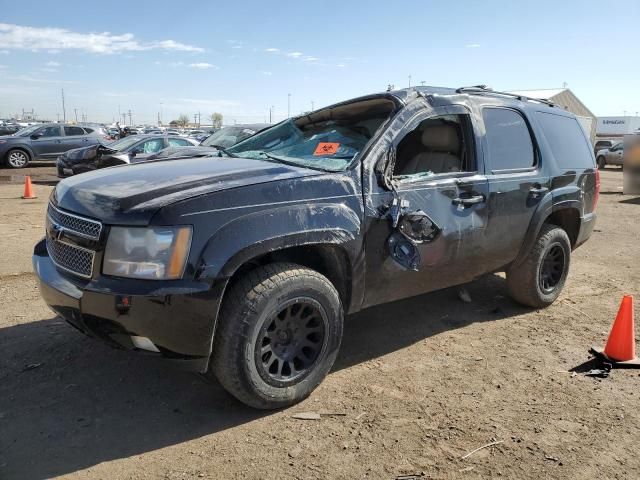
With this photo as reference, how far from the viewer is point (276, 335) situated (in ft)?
10.4

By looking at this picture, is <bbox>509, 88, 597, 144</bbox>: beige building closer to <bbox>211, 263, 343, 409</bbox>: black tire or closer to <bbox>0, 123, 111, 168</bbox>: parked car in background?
<bbox>0, 123, 111, 168</bbox>: parked car in background

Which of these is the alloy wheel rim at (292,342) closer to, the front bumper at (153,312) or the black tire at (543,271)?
the front bumper at (153,312)

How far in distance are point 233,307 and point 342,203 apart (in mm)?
948

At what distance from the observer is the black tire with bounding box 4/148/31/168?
62.0ft

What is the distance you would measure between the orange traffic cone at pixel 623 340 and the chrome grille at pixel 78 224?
12.1ft

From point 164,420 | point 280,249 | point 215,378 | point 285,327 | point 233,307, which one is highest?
point 280,249

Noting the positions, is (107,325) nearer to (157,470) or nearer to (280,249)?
(157,470)

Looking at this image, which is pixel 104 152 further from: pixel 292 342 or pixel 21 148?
pixel 292 342

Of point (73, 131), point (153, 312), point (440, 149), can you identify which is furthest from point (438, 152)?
point (73, 131)

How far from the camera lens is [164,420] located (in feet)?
10.1

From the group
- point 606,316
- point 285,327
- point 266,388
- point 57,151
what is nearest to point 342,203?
point 285,327

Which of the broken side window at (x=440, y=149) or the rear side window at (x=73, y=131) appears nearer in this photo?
the broken side window at (x=440, y=149)

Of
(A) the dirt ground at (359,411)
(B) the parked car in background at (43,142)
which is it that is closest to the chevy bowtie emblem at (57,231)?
(A) the dirt ground at (359,411)

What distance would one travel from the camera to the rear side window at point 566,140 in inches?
198
